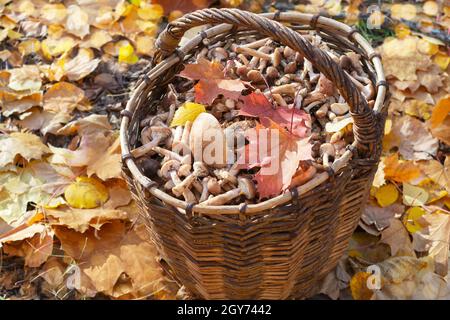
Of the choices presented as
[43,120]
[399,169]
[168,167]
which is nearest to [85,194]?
[43,120]

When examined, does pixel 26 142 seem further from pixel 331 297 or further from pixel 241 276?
pixel 331 297

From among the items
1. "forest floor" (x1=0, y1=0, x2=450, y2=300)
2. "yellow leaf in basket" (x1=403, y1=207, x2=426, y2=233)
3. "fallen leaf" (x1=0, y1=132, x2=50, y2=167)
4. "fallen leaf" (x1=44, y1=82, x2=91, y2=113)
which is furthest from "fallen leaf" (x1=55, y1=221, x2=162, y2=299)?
"yellow leaf in basket" (x1=403, y1=207, x2=426, y2=233)

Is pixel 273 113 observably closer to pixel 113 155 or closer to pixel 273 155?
pixel 273 155

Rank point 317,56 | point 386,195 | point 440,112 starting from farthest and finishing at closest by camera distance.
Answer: point 440,112 → point 386,195 → point 317,56

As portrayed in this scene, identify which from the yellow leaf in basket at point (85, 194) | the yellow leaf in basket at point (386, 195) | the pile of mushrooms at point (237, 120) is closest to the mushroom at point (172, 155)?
the pile of mushrooms at point (237, 120)

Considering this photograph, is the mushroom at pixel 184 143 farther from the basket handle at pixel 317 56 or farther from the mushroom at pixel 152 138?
the basket handle at pixel 317 56

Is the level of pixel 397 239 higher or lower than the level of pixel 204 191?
lower
